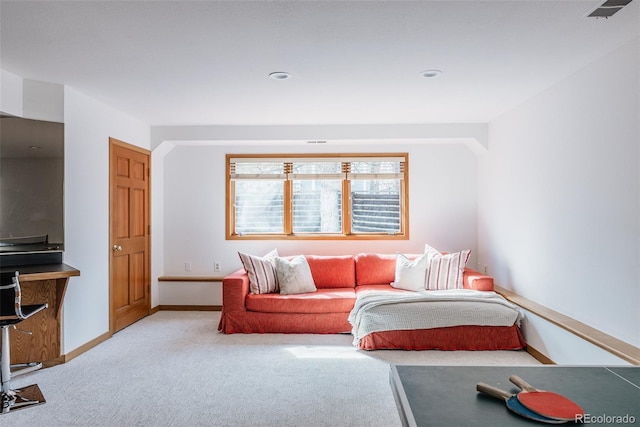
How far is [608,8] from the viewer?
2.18 meters

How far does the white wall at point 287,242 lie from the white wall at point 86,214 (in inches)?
51.1

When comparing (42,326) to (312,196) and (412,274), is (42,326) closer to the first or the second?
(312,196)

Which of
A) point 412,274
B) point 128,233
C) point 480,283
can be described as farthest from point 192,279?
point 480,283

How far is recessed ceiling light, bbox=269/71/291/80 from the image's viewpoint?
317 cm

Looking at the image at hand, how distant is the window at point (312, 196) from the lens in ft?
17.8

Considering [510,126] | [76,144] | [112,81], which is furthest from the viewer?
[510,126]

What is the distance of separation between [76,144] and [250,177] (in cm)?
217

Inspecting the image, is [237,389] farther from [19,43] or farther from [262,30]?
[19,43]

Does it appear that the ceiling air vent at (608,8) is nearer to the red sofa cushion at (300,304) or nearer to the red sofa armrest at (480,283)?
the red sofa armrest at (480,283)

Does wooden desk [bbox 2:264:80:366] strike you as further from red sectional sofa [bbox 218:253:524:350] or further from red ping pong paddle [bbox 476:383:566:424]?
red ping pong paddle [bbox 476:383:566:424]

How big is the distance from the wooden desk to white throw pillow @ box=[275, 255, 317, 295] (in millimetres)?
2049

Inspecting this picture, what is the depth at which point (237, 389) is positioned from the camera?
292cm

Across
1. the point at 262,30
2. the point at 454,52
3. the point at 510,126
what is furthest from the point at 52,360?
the point at 510,126

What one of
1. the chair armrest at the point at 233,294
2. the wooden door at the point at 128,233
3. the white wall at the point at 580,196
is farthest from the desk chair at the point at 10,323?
the white wall at the point at 580,196
